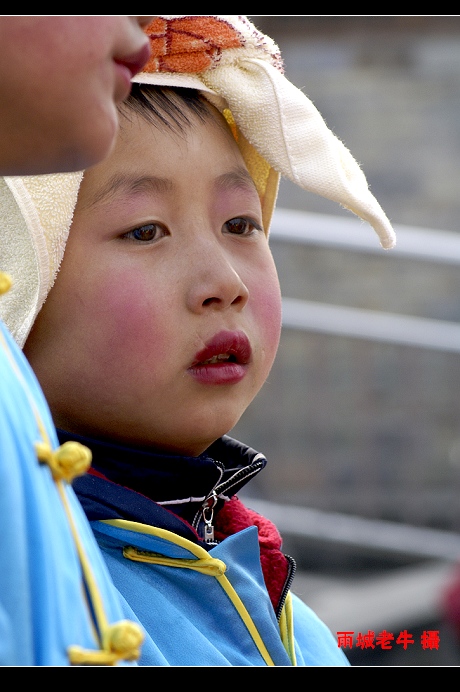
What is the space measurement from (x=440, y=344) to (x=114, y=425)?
74.5 inches

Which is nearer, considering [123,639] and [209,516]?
[123,639]

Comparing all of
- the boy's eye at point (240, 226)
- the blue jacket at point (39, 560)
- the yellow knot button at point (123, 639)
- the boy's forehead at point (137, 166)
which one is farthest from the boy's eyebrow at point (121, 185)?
the yellow knot button at point (123, 639)

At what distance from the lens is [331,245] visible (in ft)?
8.65

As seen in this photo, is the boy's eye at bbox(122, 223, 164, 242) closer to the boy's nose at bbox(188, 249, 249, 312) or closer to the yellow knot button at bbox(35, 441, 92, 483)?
the boy's nose at bbox(188, 249, 249, 312)

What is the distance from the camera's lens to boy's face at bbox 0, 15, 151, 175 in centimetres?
56

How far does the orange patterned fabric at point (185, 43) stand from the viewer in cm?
102

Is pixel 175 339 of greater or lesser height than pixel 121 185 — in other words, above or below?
below

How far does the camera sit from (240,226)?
3.50ft

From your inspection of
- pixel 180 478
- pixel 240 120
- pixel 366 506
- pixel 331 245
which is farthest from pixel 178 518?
pixel 366 506

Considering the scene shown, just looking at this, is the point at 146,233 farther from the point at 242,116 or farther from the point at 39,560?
the point at 39,560

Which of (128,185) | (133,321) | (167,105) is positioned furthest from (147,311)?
(167,105)

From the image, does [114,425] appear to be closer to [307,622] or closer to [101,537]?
[101,537]

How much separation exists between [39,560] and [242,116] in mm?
681

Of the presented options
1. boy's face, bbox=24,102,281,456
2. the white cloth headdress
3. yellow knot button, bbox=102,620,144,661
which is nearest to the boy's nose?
boy's face, bbox=24,102,281,456
